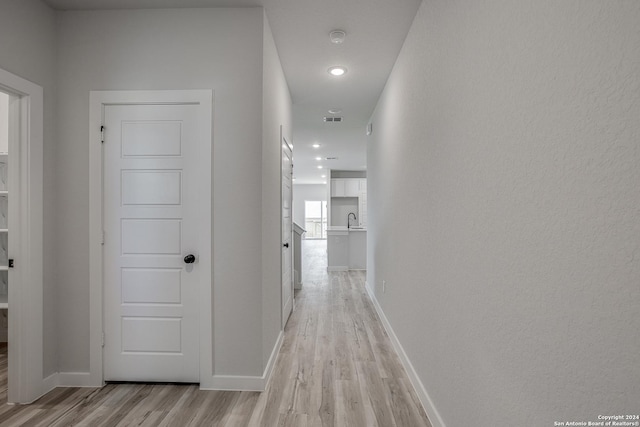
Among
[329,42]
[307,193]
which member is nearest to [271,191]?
[329,42]

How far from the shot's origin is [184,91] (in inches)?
97.2

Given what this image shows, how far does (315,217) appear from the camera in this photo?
1600cm

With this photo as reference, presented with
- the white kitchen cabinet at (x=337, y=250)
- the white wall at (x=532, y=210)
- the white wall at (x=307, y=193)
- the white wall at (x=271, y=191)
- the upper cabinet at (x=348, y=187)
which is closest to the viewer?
the white wall at (x=532, y=210)

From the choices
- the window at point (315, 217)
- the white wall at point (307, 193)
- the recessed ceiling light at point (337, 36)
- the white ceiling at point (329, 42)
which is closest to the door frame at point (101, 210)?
the white ceiling at point (329, 42)

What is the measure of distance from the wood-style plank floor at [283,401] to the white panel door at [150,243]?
0.73 ft

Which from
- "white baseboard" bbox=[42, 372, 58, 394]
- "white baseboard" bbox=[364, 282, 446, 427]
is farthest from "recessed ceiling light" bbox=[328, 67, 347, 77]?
"white baseboard" bbox=[42, 372, 58, 394]

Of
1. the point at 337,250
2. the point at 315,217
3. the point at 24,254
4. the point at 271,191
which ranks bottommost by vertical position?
the point at 337,250

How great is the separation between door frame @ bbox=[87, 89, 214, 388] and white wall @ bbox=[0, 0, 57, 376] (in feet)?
0.86

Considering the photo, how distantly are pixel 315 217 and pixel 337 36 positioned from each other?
13.3 metres

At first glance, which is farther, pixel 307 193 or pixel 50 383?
pixel 307 193

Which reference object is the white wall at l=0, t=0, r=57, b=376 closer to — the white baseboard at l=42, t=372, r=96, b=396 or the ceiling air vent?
the white baseboard at l=42, t=372, r=96, b=396

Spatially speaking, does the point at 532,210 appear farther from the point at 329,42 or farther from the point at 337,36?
the point at 329,42

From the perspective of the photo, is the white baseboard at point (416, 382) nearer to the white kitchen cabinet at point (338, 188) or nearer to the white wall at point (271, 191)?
the white wall at point (271, 191)

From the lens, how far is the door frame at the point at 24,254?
227 cm
